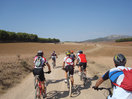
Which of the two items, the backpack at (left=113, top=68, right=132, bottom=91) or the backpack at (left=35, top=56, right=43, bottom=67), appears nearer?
the backpack at (left=113, top=68, right=132, bottom=91)

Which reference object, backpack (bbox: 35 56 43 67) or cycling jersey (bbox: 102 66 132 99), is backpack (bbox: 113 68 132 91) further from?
backpack (bbox: 35 56 43 67)

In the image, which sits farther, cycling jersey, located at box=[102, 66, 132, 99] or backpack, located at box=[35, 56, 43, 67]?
backpack, located at box=[35, 56, 43, 67]

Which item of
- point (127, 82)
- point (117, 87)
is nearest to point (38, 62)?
point (117, 87)

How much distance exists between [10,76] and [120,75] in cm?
714

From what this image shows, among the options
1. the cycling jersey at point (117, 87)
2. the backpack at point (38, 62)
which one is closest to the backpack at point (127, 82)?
the cycling jersey at point (117, 87)

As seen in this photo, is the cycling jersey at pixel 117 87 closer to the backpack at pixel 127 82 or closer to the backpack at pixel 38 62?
the backpack at pixel 127 82

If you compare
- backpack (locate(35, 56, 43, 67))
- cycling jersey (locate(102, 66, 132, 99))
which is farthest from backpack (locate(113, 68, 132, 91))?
backpack (locate(35, 56, 43, 67))

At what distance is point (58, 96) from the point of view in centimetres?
502

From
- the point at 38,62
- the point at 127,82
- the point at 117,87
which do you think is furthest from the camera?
the point at 38,62

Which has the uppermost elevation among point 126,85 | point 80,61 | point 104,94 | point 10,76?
point 126,85

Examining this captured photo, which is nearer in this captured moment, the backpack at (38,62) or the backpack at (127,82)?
the backpack at (127,82)

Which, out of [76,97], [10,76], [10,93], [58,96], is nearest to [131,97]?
[76,97]

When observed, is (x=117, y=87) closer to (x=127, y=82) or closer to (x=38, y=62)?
(x=127, y=82)

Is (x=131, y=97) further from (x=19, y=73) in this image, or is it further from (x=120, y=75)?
(x=19, y=73)
